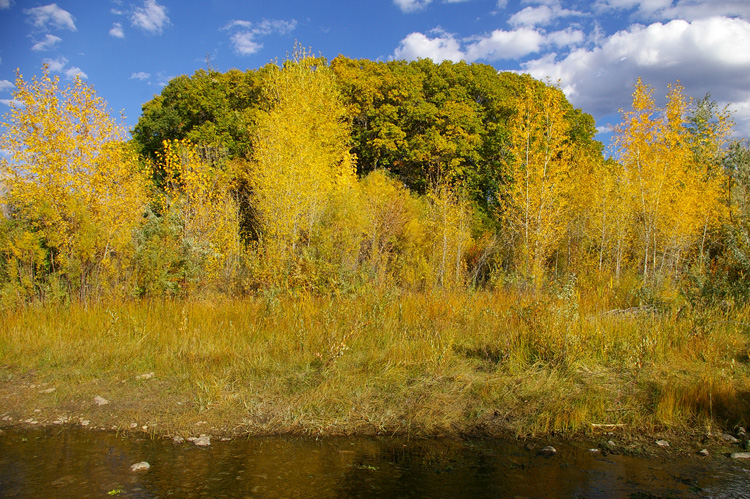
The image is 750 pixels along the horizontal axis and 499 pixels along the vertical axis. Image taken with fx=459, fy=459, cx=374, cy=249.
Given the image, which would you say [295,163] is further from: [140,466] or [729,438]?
[729,438]

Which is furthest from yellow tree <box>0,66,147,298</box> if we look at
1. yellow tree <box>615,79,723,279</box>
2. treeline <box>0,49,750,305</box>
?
yellow tree <box>615,79,723,279</box>

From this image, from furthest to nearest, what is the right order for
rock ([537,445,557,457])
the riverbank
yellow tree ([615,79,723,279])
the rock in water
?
1. yellow tree ([615,79,723,279])
2. the rock in water
3. the riverbank
4. rock ([537,445,557,457])

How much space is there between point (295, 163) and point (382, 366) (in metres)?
10.2

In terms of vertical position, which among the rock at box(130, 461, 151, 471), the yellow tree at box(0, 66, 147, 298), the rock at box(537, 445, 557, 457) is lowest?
the rock at box(130, 461, 151, 471)

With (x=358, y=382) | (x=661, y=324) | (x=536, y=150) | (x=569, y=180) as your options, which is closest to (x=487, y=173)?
(x=569, y=180)

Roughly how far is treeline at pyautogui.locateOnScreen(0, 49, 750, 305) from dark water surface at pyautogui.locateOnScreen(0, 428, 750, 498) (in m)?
3.74

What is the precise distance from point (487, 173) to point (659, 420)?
2556cm

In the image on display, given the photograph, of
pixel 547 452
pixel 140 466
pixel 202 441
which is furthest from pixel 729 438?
pixel 140 466

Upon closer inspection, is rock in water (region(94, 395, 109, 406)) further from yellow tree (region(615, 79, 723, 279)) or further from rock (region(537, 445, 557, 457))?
yellow tree (region(615, 79, 723, 279))

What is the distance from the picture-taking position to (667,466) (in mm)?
4332

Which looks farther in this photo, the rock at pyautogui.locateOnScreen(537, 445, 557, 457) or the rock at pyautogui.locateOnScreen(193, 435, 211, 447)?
the rock at pyautogui.locateOnScreen(193, 435, 211, 447)

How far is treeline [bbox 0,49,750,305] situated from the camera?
9.44 metres

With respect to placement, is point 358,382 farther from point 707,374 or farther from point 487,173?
point 487,173

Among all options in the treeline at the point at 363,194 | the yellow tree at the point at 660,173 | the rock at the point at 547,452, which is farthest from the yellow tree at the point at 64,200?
the yellow tree at the point at 660,173
